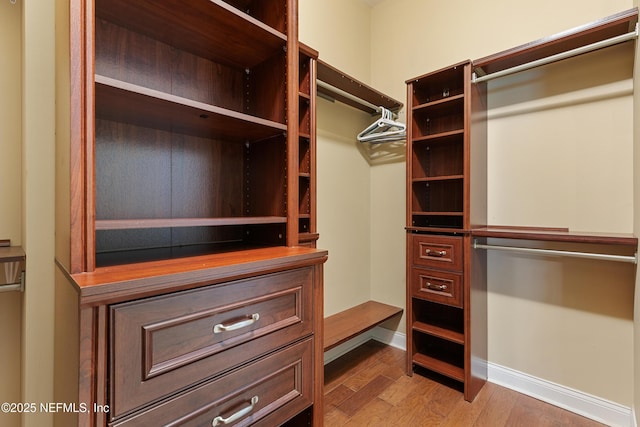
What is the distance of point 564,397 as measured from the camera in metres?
1.66

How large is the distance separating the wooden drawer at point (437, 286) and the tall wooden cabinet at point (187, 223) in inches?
35.9

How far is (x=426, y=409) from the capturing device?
1647 millimetres

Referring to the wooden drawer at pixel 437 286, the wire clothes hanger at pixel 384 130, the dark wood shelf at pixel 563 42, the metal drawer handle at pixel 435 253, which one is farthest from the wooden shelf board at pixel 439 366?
the dark wood shelf at pixel 563 42

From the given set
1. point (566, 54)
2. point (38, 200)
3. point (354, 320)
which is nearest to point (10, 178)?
point (38, 200)

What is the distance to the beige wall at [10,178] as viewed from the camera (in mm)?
962

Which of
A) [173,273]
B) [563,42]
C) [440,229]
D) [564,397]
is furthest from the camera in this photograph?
[440,229]

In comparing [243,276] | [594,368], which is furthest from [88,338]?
[594,368]

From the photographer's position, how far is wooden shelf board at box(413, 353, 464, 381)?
177cm

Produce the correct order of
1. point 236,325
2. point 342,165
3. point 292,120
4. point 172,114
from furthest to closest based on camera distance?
point 342,165, point 292,120, point 172,114, point 236,325

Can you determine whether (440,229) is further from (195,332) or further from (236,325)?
(195,332)

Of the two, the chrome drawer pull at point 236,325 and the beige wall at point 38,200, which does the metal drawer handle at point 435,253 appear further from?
the beige wall at point 38,200

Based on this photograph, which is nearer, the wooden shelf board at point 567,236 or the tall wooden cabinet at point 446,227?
the wooden shelf board at point 567,236

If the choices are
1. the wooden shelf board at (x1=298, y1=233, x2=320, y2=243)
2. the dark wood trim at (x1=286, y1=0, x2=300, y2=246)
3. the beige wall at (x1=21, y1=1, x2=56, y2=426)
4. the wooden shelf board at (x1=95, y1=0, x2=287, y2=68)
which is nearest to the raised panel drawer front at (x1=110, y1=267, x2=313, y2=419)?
the dark wood trim at (x1=286, y1=0, x2=300, y2=246)

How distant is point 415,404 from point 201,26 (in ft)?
7.04
